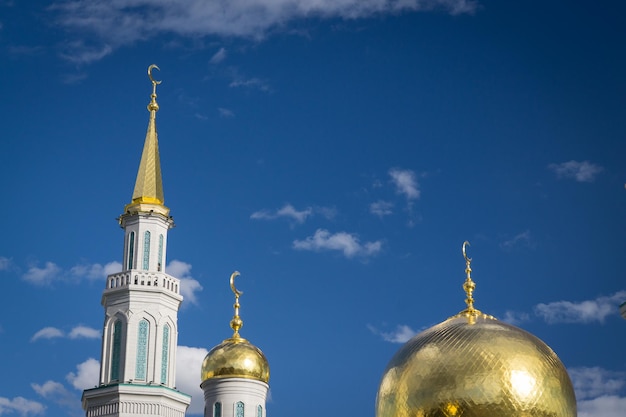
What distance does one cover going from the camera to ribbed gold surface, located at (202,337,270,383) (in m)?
25.0

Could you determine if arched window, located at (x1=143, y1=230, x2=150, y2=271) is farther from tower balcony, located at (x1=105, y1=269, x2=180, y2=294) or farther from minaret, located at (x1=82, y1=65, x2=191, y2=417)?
tower balcony, located at (x1=105, y1=269, x2=180, y2=294)

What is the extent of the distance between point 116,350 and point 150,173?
4.64 m

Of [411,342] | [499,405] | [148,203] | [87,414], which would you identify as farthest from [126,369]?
[499,405]

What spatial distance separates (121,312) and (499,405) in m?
9.87

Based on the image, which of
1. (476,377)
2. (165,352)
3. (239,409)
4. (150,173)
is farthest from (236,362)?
(476,377)

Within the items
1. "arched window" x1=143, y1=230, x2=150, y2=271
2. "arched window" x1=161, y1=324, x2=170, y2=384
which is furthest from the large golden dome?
"arched window" x1=143, y1=230, x2=150, y2=271

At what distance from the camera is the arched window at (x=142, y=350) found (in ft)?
71.0

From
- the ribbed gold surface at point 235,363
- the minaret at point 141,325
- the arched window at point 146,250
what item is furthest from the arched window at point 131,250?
the ribbed gold surface at point 235,363

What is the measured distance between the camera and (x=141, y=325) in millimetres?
22219

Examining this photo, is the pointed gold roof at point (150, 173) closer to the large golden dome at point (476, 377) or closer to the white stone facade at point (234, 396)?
the white stone facade at point (234, 396)

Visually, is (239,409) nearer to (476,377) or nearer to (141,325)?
(141,325)

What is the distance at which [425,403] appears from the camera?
15.7m

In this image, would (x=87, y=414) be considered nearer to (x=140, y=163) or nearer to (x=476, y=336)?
(x=140, y=163)

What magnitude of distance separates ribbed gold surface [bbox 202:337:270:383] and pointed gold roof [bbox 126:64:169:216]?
13.4ft
